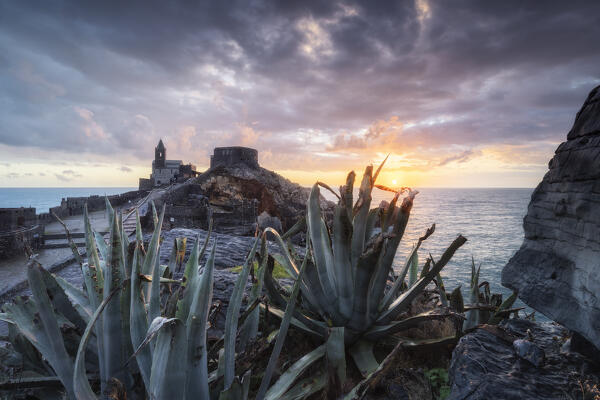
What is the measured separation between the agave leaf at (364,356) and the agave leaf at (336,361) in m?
0.21

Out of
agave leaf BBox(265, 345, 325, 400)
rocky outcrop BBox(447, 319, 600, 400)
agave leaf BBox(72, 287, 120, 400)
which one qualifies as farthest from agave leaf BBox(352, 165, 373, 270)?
agave leaf BBox(72, 287, 120, 400)

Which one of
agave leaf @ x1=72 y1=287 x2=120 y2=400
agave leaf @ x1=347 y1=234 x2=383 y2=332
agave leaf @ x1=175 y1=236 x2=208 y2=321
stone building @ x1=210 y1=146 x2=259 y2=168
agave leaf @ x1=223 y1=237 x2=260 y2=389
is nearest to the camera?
agave leaf @ x1=72 y1=287 x2=120 y2=400

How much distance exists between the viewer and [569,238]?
76.3 inches

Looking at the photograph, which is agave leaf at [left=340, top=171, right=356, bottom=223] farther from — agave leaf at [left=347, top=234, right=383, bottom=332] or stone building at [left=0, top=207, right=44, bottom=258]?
stone building at [left=0, top=207, right=44, bottom=258]

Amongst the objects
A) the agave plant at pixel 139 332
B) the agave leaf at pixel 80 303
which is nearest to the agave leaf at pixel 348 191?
the agave plant at pixel 139 332

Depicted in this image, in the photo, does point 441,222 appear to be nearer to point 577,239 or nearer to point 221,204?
point 221,204

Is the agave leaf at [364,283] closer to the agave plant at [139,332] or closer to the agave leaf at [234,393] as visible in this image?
the agave plant at [139,332]

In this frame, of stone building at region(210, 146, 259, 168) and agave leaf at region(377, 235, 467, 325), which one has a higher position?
stone building at region(210, 146, 259, 168)

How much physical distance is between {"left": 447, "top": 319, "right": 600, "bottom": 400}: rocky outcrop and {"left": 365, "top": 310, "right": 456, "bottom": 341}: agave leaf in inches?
10.1

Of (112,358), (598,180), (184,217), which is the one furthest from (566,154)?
(184,217)

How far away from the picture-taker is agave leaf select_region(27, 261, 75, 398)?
119 cm

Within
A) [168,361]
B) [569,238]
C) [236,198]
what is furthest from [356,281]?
[236,198]

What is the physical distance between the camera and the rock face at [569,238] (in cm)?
173

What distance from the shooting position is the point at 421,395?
67.5 inches
